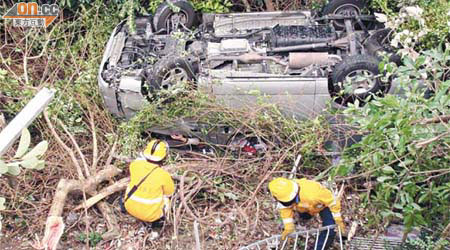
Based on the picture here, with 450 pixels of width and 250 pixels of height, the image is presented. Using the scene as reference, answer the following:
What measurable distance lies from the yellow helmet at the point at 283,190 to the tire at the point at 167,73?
1867 millimetres

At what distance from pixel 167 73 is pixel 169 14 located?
49.6 inches

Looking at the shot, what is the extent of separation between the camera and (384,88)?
6152 millimetres

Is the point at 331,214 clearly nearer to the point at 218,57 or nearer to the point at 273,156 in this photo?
the point at 273,156

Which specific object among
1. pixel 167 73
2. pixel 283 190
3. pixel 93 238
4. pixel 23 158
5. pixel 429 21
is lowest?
pixel 93 238

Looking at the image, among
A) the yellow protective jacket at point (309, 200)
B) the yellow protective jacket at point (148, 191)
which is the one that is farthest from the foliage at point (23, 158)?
the yellow protective jacket at point (148, 191)

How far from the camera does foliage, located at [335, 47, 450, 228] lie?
143 inches

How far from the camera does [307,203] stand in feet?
17.2

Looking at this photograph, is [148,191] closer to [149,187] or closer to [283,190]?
[149,187]

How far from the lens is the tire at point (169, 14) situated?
7.16 m

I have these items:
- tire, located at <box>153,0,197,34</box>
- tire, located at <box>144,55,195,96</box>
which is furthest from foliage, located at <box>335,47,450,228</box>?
tire, located at <box>153,0,197,34</box>

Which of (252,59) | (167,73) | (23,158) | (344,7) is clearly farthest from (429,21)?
(23,158)

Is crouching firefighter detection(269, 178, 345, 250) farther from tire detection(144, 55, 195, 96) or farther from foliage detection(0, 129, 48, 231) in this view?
foliage detection(0, 129, 48, 231)

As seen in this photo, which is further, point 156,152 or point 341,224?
point 156,152

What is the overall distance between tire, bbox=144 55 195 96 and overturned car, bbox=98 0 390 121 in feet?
0.04
